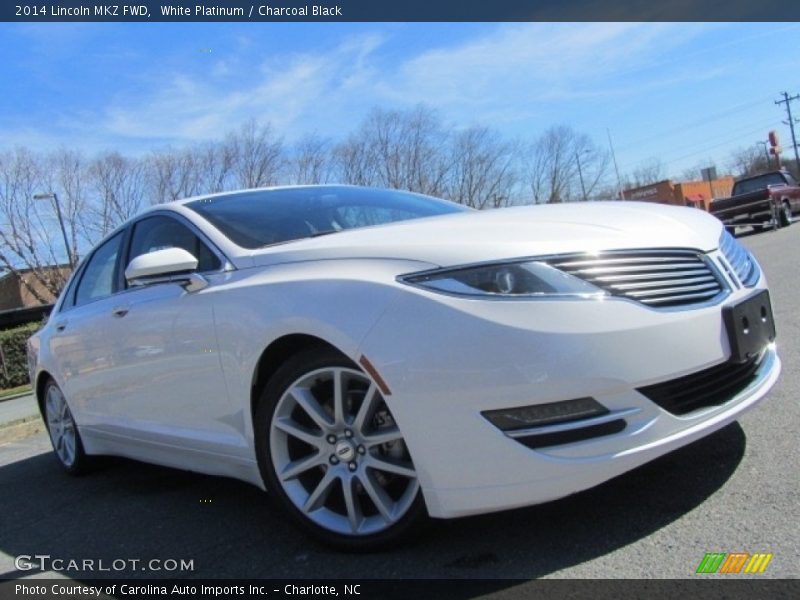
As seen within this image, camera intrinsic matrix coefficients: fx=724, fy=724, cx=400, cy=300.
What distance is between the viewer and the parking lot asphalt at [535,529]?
2.55 metres

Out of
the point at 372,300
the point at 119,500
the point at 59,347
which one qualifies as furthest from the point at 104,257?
the point at 372,300

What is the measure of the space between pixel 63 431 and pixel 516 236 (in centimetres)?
395

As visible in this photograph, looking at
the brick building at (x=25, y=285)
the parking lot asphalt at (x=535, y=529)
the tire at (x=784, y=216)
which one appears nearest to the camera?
the parking lot asphalt at (x=535, y=529)

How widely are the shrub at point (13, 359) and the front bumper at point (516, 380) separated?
17848mm

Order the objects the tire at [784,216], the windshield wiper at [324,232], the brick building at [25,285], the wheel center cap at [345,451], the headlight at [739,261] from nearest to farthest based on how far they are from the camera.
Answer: the wheel center cap at [345,451] < the headlight at [739,261] < the windshield wiper at [324,232] < the tire at [784,216] < the brick building at [25,285]

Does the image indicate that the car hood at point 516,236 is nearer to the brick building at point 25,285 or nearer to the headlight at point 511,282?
the headlight at point 511,282

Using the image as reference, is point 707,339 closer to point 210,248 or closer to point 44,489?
point 210,248

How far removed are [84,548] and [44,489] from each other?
5.60ft

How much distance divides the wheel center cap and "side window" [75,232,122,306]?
2.18 metres

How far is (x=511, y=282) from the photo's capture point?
2.52 metres

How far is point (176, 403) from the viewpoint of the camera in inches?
141

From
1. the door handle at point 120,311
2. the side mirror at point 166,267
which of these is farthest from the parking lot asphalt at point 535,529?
the side mirror at point 166,267

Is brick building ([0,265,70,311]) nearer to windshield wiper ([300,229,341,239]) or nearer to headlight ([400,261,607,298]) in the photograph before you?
windshield wiper ([300,229,341,239])

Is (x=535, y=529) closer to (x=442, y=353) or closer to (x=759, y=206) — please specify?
(x=442, y=353)
